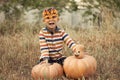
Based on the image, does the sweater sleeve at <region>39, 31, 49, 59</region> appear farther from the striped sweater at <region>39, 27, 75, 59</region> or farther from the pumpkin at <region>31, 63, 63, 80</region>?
the pumpkin at <region>31, 63, 63, 80</region>

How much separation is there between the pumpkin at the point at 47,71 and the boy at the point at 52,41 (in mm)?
225

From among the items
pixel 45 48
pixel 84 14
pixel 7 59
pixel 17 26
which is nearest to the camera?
pixel 45 48

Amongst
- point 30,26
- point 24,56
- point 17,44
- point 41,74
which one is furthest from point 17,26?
point 41,74

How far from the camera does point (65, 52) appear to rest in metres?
7.07

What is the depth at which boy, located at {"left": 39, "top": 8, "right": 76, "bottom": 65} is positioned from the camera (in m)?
5.59

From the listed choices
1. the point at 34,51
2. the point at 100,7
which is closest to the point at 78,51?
the point at 34,51

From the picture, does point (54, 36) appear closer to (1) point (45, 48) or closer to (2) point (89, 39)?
(1) point (45, 48)

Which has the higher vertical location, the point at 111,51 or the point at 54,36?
the point at 54,36

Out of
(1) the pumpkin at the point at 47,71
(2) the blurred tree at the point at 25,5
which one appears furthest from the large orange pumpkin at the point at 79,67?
(2) the blurred tree at the point at 25,5

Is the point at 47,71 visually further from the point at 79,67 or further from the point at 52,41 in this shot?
the point at 52,41

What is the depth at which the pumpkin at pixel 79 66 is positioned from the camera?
208 inches

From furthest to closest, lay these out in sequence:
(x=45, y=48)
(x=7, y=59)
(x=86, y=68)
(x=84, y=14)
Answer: (x=84, y=14), (x=7, y=59), (x=45, y=48), (x=86, y=68)

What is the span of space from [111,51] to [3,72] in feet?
7.50

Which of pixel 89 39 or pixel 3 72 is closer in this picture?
pixel 3 72
